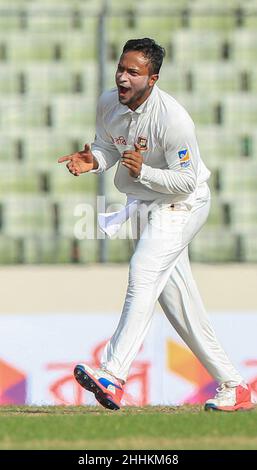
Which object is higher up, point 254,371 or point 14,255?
point 14,255

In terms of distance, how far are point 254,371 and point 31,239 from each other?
2.71 metres

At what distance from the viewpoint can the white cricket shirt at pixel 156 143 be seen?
689 centimetres

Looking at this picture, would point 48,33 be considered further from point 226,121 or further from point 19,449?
point 19,449

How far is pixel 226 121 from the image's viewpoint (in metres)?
13.0

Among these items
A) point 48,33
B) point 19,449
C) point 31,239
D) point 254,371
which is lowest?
point 19,449

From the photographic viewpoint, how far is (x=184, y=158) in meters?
6.94

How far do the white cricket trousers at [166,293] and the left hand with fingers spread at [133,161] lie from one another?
0.42 m

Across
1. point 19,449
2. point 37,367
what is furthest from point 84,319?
point 19,449

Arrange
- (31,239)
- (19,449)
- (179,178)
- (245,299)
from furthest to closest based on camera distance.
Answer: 1. (31,239)
2. (245,299)
3. (179,178)
4. (19,449)

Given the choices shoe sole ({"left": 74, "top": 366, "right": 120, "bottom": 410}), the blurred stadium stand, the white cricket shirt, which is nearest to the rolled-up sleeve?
the white cricket shirt

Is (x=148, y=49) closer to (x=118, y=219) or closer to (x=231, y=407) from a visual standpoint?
(x=118, y=219)

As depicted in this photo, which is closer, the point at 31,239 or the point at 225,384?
the point at 225,384

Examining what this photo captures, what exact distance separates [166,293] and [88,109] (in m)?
5.68

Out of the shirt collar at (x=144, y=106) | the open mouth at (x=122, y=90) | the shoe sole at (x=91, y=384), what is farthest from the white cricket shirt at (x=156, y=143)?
the shoe sole at (x=91, y=384)
